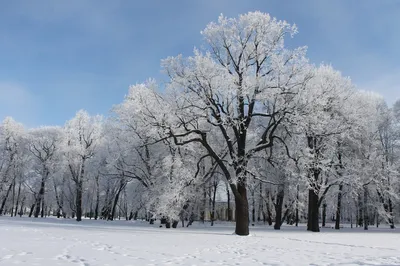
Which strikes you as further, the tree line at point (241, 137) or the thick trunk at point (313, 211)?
the thick trunk at point (313, 211)

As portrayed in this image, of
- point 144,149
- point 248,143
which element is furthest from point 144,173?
point 248,143

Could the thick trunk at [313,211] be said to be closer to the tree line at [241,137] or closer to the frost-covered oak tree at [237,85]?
the tree line at [241,137]

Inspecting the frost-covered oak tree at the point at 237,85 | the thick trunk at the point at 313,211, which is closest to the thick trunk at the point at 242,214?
the frost-covered oak tree at the point at 237,85

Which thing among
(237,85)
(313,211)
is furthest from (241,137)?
(313,211)

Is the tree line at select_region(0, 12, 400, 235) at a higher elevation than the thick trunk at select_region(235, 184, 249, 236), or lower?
higher

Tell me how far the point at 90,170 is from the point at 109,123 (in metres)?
15.4

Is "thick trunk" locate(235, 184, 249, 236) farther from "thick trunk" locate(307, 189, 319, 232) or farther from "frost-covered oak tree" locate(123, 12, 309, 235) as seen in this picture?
"thick trunk" locate(307, 189, 319, 232)

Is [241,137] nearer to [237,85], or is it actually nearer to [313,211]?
[237,85]

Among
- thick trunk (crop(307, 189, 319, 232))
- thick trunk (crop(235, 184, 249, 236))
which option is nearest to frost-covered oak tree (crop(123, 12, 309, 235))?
thick trunk (crop(235, 184, 249, 236))

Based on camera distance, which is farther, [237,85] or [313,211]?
[313,211]

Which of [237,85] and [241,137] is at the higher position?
[237,85]

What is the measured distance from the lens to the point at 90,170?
48500 mm

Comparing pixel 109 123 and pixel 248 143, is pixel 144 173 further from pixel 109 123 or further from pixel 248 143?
pixel 248 143

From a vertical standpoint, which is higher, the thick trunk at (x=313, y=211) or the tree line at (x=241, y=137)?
the tree line at (x=241, y=137)
